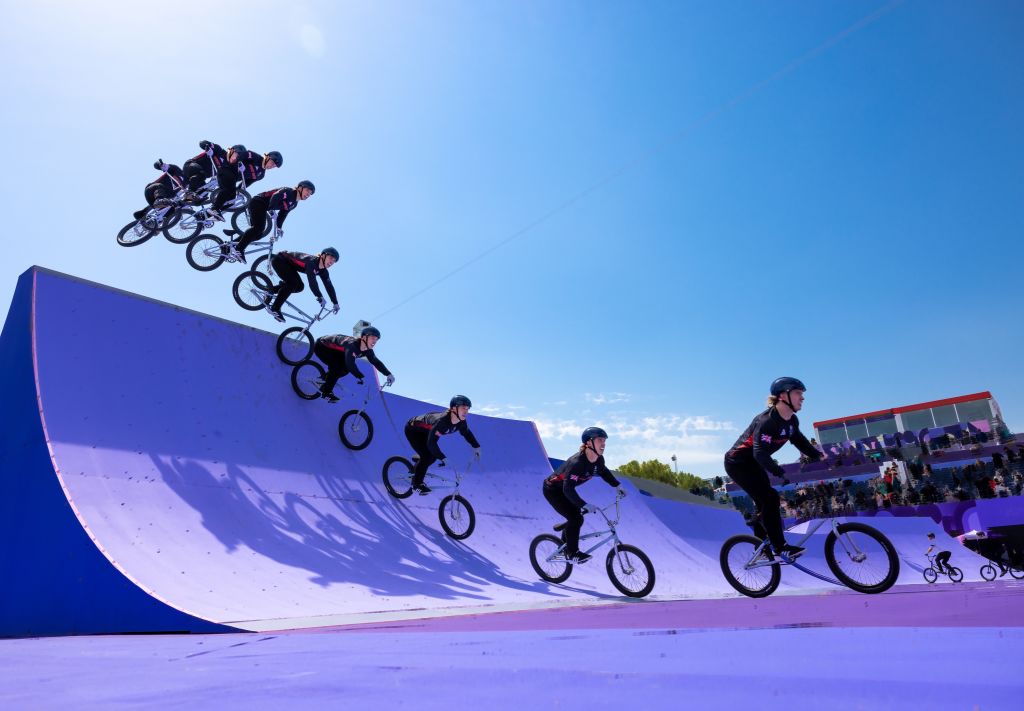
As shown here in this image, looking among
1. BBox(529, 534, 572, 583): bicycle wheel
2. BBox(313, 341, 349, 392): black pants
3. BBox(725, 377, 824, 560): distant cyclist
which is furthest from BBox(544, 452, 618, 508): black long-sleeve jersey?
BBox(313, 341, 349, 392): black pants

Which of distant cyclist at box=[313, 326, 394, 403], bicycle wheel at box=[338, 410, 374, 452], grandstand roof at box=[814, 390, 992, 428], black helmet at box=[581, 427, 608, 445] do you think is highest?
grandstand roof at box=[814, 390, 992, 428]

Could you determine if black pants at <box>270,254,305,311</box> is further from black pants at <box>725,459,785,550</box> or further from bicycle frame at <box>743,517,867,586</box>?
bicycle frame at <box>743,517,867,586</box>

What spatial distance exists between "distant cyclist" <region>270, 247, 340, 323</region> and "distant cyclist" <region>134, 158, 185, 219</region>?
2203mm

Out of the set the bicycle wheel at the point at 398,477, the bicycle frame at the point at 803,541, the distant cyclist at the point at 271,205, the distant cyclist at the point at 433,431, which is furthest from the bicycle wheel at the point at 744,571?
the distant cyclist at the point at 271,205

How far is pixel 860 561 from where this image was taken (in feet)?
18.5

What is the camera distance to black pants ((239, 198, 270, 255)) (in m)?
10.9

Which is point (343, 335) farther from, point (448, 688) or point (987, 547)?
point (987, 547)

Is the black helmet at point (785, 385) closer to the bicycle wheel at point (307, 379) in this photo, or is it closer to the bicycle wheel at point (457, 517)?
the bicycle wheel at point (457, 517)

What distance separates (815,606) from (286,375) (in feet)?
30.6

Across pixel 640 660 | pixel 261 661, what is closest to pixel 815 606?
pixel 640 660

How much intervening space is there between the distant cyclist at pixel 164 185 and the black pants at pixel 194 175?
0.18 metres

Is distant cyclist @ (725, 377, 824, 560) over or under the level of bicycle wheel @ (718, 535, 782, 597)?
over

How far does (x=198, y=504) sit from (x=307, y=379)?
4.08 m

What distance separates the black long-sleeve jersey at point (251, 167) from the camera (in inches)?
439
